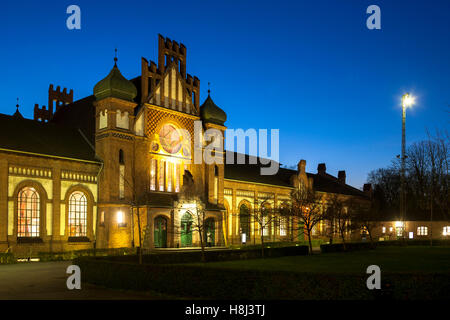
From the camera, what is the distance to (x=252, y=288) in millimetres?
16984

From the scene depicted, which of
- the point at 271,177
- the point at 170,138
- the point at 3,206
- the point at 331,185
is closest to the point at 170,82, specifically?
the point at 170,138

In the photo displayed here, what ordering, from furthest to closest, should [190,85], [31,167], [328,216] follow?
[190,85] < [328,216] < [31,167]

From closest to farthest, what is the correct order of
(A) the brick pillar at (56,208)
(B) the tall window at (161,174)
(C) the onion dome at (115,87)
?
(A) the brick pillar at (56,208) → (C) the onion dome at (115,87) → (B) the tall window at (161,174)

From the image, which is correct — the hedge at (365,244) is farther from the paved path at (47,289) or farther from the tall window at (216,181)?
the paved path at (47,289)

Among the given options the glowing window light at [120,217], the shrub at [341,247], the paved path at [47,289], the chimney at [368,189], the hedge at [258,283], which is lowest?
the shrub at [341,247]

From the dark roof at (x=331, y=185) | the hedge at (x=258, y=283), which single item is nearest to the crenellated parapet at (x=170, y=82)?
the hedge at (x=258, y=283)

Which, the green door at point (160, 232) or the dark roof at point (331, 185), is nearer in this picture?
the green door at point (160, 232)

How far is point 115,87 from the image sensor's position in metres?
43.3

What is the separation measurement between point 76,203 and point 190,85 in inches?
712

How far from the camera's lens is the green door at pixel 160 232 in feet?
149

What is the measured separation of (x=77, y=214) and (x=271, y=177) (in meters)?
33.6

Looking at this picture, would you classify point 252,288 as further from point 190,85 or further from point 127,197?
point 190,85

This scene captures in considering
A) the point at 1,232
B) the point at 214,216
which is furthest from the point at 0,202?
the point at 214,216

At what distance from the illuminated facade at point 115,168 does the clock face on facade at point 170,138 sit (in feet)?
0.34
